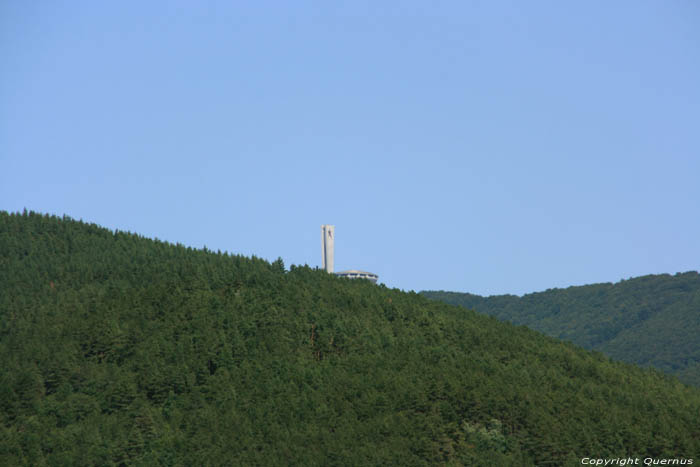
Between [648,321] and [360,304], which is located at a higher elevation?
[648,321]

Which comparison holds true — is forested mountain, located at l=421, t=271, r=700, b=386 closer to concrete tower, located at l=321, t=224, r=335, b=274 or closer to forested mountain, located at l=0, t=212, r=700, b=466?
concrete tower, located at l=321, t=224, r=335, b=274

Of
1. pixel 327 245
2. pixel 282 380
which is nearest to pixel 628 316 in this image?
pixel 327 245

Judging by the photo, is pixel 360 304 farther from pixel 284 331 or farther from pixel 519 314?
pixel 519 314

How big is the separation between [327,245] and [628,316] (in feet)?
323

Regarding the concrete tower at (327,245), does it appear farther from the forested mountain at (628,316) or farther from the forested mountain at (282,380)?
the forested mountain at (628,316)

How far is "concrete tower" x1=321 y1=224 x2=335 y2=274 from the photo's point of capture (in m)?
66.3

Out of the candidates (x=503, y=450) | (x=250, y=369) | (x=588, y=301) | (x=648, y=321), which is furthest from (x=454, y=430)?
(x=588, y=301)

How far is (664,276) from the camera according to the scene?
161500 mm

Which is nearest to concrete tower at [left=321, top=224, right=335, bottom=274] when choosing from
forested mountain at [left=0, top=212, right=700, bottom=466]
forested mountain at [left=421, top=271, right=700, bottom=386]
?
forested mountain at [left=0, top=212, right=700, bottom=466]

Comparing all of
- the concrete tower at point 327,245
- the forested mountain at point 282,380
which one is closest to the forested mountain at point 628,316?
the concrete tower at point 327,245

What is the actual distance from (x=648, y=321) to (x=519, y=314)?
27.0 m

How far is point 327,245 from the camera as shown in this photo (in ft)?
217

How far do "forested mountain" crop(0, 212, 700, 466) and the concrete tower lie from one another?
558 inches

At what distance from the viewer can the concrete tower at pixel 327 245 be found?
6631 cm
